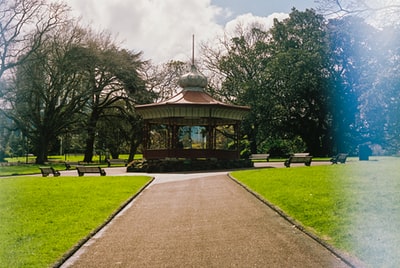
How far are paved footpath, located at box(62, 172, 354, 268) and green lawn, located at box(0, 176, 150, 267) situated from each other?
16.3 inches

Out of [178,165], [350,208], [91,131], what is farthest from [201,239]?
[91,131]

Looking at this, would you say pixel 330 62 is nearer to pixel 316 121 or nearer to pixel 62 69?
pixel 316 121

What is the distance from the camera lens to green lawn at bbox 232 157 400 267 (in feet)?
26.5

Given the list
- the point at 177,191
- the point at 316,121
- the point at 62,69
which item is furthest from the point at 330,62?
the point at 177,191

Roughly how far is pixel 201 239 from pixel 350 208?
12.2ft

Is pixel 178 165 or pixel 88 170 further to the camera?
pixel 178 165

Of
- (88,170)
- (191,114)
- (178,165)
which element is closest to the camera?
(88,170)

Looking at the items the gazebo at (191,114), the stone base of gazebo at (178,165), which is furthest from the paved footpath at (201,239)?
the gazebo at (191,114)

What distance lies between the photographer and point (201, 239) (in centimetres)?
903

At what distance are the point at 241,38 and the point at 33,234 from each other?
4398cm

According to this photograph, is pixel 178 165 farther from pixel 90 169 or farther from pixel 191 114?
pixel 90 169

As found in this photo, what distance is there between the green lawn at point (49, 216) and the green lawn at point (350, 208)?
4.38 m

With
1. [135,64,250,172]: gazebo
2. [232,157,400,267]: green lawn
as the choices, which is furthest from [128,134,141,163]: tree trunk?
[232,157,400,267]: green lawn

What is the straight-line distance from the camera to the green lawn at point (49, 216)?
26.1 ft
